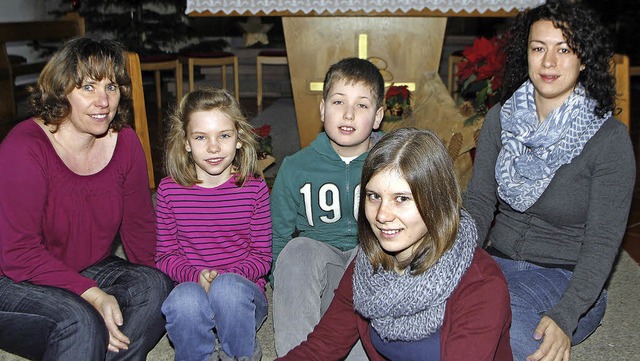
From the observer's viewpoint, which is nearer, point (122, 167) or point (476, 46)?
point (122, 167)

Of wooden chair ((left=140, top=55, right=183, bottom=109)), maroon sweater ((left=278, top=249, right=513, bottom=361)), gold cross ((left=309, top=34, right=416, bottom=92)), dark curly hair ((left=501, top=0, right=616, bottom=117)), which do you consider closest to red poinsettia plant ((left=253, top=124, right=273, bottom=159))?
gold cross ((left=309, top=34, right=416, bottom=92))

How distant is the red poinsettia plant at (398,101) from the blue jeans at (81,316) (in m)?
1.85

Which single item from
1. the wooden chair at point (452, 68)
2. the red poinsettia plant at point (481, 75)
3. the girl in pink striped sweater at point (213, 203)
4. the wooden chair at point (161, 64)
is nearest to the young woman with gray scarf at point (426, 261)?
the girl in pink striped sweater at point (213, 203)

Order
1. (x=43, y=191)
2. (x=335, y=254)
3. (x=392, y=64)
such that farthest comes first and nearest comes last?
(x=392, y=64) < (x=335, y=254) < (x=43, y=191)

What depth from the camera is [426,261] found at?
1548mm

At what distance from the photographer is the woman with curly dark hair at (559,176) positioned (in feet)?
6.08

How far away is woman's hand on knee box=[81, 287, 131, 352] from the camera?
6.43ft

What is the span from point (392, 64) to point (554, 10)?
217cm

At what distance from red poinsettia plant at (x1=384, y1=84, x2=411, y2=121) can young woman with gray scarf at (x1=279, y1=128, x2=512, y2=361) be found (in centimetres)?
210

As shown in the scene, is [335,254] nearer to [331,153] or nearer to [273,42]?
[331,153]

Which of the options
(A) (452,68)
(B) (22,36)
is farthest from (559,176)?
(A) (452,68)

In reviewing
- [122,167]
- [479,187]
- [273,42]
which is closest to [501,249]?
[479,187]

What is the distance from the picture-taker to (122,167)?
2188 mm

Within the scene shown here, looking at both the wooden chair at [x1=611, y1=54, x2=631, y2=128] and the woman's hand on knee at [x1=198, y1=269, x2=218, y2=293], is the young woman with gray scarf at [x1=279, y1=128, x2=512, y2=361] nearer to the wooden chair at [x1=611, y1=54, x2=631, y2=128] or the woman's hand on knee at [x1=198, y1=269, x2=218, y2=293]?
the woman's hand on knee at [x1=198, y1=269, x2=218, y2=293]
